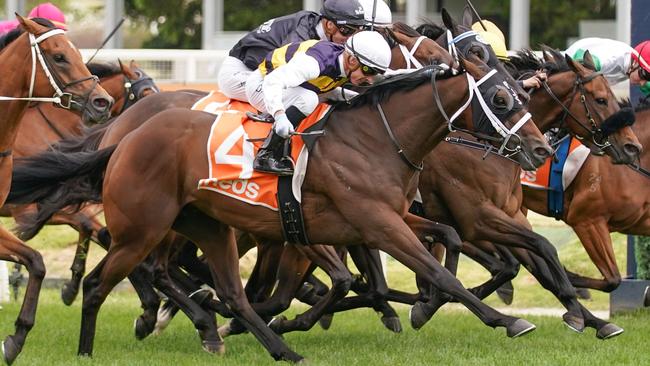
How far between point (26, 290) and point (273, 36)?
2.28m

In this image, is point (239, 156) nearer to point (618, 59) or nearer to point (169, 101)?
point (169, 101)

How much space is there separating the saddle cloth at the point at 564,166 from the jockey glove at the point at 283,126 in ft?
10.0

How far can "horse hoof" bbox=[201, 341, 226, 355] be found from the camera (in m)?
7.89

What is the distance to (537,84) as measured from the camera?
8867 mm

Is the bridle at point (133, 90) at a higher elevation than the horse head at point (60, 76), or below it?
below

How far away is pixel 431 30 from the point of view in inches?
356

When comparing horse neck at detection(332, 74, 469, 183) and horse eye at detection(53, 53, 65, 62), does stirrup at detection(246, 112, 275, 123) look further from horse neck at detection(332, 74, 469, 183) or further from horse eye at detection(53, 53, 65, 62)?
horse eye at detection(53, 53, 65, 62)

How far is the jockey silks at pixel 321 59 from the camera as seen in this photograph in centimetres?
716

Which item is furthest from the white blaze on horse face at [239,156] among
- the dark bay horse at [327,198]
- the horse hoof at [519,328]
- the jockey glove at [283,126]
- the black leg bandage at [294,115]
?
the horse hoof at [519,328]

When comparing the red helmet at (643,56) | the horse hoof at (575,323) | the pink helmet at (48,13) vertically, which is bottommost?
the horse hoof at (575,323)

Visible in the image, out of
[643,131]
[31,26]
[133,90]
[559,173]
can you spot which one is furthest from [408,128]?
[133,90]

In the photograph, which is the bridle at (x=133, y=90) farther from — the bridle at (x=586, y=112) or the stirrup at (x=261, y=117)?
the stirrup at (x=261, y=117)

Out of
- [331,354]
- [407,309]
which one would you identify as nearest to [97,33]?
[407,309]

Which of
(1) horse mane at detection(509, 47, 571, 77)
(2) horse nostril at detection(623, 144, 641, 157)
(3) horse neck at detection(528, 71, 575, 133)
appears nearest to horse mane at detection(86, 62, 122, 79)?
(1) horse mane at detection(509, 47, 571, 77)
